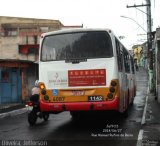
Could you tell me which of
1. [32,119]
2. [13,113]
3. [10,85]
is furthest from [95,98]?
[10,85]

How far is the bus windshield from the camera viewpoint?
1162 cm

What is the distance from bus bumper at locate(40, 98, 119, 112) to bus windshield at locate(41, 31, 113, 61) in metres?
1.45

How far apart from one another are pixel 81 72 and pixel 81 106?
3.44 ft

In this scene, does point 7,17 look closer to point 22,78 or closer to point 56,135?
point 22,78

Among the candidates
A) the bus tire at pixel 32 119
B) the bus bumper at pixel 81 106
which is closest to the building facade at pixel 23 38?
the bus tire at pixel 32 119

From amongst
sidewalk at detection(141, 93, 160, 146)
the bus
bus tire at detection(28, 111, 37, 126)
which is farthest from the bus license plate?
bus tire at detection(28, 111, 37, 126)

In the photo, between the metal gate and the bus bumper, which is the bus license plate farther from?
the metal gate

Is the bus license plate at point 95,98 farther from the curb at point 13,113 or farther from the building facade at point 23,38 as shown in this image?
the building facade at point 23,38

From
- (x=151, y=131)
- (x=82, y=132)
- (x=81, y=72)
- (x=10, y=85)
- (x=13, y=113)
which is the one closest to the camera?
(x=151, y=131)

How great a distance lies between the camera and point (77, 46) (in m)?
11.8

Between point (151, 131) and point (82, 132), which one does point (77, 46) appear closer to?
point (82, 132)

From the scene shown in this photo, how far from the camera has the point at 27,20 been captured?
220ft

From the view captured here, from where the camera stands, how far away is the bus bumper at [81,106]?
11.2 meters

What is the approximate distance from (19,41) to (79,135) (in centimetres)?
4960
